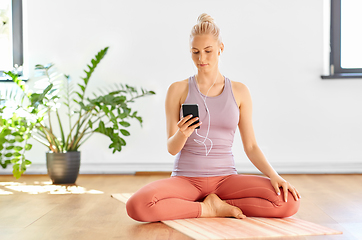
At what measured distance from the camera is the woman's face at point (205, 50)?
1.99 m

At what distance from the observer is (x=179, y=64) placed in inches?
147

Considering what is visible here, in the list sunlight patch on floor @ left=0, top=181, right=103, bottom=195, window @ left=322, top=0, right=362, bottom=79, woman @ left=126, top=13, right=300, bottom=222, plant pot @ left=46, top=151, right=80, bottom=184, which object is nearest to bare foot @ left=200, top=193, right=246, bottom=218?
woman @ left=126, top=13, right=300, bottom=222

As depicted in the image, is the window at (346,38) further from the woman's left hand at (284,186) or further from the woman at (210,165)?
the woman's left hand at (284,186)

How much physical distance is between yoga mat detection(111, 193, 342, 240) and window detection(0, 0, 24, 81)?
2.58 metres

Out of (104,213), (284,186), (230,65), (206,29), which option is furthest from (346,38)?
(104,213)

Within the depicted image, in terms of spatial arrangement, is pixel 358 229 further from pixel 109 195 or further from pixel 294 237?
pixel 109 195

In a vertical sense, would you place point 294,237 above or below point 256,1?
below

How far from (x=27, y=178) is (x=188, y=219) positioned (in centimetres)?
204

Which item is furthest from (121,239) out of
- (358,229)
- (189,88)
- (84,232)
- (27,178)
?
(27,178)

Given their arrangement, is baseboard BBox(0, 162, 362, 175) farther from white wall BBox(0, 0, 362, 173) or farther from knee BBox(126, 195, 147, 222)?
knee BBox(126, 195, 147, 222)

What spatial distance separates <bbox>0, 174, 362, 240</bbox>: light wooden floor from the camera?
1.71 m

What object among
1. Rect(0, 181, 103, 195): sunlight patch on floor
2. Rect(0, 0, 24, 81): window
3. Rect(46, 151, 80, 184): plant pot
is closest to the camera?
Rect(0, 181, 103, 195): sunlight patch on floor

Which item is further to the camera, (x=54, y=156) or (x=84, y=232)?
(x=54, y=156)

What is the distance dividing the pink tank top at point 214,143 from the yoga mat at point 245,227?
24 centimetres
